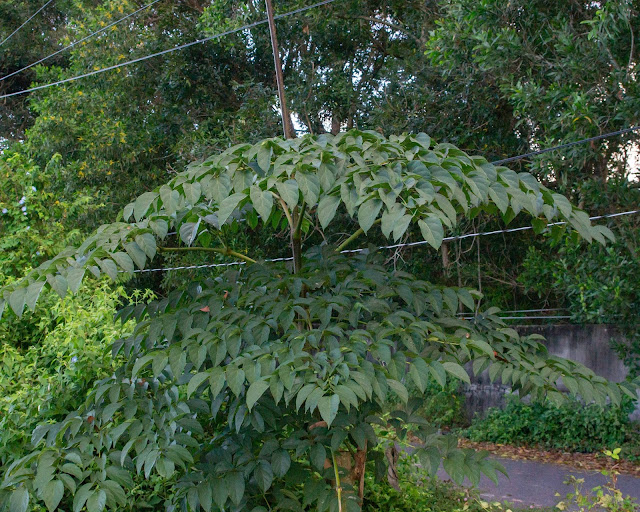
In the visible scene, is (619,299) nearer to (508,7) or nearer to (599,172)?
(599,172)

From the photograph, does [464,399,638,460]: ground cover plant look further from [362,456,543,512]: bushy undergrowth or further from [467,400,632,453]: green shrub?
[362,456,543,512]: bushy undergrowth

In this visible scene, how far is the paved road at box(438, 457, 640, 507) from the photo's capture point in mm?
6547

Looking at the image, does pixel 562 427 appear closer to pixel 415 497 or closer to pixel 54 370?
pixel 415 497

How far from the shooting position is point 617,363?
885cm

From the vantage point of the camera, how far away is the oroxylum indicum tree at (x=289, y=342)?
1.94m

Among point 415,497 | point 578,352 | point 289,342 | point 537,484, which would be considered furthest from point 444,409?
point 289,342

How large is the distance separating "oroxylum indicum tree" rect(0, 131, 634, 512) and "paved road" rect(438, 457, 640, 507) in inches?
169

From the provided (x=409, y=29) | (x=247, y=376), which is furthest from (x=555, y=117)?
(x=247, y=376)

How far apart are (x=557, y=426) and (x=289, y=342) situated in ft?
25.9

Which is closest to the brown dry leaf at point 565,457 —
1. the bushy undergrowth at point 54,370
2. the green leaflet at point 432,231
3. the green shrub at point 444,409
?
the green shrub at point 444,409

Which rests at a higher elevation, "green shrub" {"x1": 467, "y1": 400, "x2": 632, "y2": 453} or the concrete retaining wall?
the concrete retaining wall

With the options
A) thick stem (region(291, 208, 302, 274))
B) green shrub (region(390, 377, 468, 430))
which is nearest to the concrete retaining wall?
green shrub (region(390, 377, 468, 430))

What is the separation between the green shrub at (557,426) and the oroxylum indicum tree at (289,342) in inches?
252

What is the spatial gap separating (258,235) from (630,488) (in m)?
6.05
